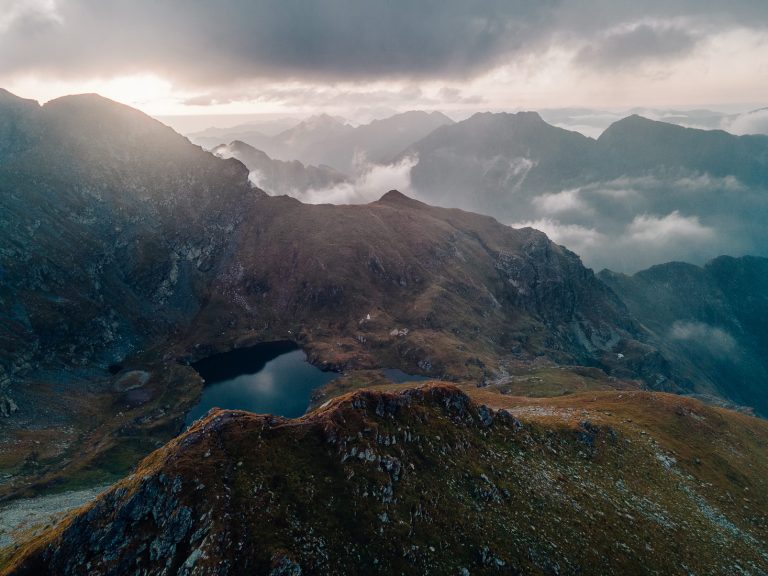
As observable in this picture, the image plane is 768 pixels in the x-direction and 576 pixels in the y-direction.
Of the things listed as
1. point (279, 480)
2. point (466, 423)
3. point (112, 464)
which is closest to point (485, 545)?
point (466, 423)

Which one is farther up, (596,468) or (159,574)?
(159,574)

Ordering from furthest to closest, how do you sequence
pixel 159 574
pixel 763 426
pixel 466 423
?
pixel 763 426, pixel 466 423, pixel 159 574

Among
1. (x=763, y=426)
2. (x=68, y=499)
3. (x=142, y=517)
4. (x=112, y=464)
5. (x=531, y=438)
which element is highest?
(x=142, y=517)

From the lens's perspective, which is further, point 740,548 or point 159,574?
point 740,548

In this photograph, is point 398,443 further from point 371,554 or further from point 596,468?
point 596,468

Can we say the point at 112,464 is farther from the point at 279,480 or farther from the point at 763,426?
the point at 763,426

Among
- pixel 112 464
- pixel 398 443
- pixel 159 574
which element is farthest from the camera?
pixel 112 464
